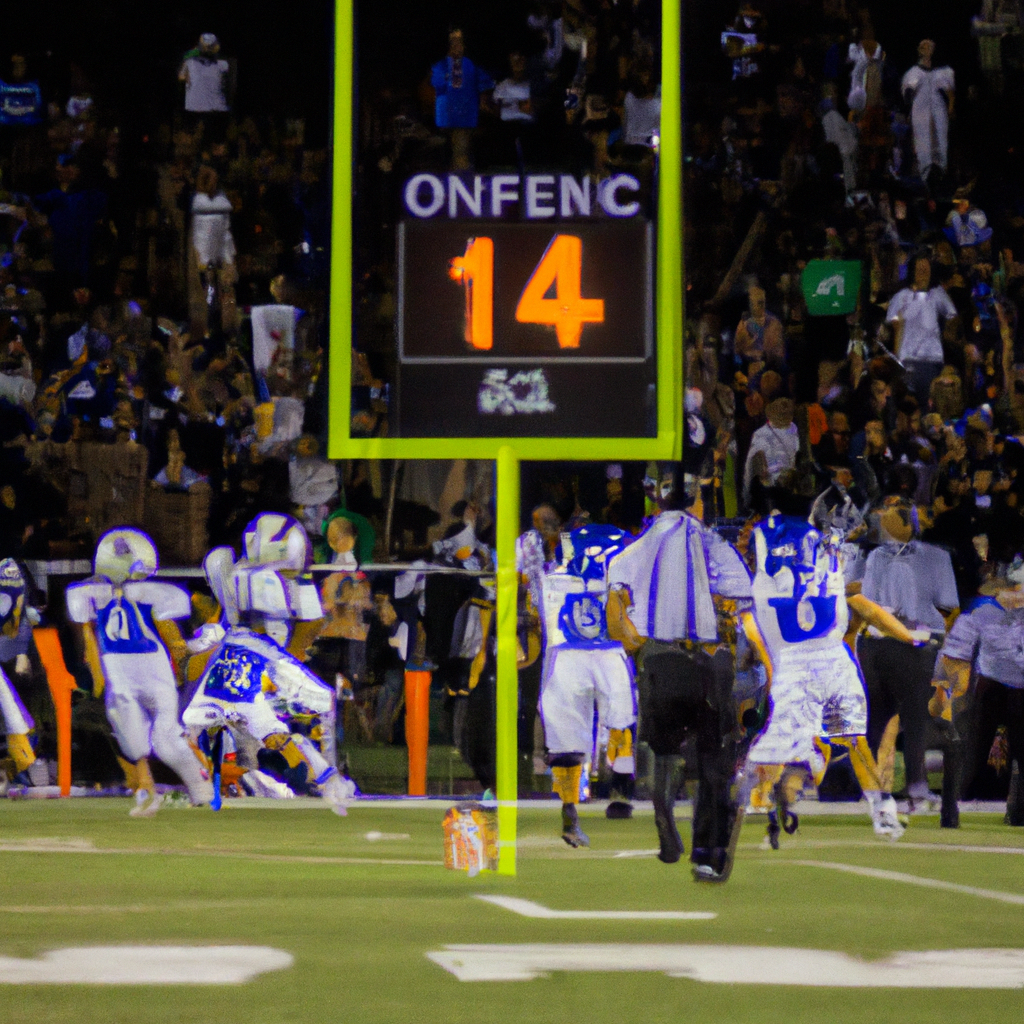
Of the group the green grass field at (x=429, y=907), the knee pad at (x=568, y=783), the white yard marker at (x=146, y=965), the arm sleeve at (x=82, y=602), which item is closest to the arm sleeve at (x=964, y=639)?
the green grass field at (x=429, y=907)

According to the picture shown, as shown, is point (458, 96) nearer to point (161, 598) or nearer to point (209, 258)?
point (209, 258)

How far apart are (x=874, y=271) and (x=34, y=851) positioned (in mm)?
9139

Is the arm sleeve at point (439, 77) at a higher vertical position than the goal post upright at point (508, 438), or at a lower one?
higher

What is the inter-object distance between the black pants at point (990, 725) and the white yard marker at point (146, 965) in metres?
5.84

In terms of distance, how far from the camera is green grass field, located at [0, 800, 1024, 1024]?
5.54 m

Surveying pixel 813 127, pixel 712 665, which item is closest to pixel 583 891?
pixel 712 665

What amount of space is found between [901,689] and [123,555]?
4.83 meters

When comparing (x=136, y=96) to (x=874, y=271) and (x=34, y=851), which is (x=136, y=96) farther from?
(x=34, y=851)

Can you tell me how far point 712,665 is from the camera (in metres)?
8.59

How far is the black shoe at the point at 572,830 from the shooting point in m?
9.75

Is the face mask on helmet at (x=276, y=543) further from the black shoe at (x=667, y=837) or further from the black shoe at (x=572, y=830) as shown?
the black shoe at (x=667, y=837)

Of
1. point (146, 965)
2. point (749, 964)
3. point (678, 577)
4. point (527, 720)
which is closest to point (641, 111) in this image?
point (527, 720)

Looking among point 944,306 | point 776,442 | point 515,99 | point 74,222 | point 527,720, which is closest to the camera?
point 527,720

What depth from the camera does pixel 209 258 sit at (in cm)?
1523
